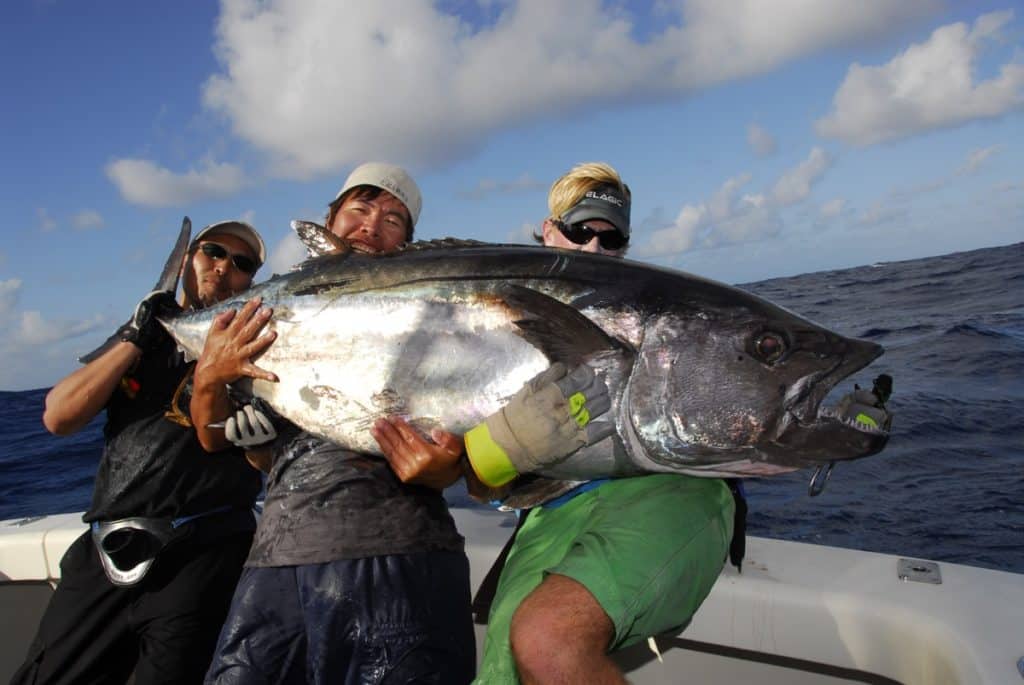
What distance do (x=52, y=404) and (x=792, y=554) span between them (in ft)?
11.5

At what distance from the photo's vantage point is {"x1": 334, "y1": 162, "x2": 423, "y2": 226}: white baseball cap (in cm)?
308

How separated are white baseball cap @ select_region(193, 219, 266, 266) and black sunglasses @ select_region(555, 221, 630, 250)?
1.64 m

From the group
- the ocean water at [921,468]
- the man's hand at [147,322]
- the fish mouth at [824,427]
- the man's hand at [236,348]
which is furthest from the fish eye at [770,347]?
the ocean water at [921,468]

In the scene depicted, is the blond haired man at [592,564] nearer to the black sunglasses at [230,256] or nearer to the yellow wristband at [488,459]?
the yellow wristband at [488,459]

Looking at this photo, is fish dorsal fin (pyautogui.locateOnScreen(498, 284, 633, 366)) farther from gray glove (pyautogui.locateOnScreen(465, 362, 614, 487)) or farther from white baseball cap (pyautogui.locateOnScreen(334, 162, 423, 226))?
white baseball cap (pyautogui.locateOnScreen(334, 162, 423, 226))

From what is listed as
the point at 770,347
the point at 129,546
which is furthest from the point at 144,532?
the point at 770,347

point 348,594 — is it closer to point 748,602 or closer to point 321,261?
point 321,261

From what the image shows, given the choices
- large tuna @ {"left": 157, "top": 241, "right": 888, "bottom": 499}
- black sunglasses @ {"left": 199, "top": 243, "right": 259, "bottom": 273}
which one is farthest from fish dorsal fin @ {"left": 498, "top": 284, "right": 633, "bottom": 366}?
black sunglasses @ {"left": 199, "top": 243, "right": 259, "bottom": 273}

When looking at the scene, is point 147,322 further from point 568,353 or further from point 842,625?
point 842,625

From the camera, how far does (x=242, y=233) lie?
3523mm

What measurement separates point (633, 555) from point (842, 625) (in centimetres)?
137

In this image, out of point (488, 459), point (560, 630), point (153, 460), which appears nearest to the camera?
point (560, 630)

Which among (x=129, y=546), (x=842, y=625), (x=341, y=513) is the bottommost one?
(x=842, y=625)

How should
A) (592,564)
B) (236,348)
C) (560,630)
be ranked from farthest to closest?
(236,348)
(592,564)
(560,630)
